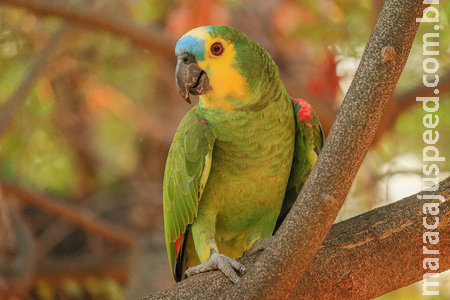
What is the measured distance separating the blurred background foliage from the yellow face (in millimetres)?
815

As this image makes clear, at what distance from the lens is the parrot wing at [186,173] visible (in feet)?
5.46

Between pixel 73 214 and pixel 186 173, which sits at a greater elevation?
pixel 73 214

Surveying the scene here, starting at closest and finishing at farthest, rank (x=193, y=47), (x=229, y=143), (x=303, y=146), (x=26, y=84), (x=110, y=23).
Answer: (x=193, y=47), (x=229, y=143), (x=303, y=146), (x=110, y=23), (x=26, y=84)

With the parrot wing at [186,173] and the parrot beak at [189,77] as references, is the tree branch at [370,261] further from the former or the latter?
the parrot beak at [189,77]

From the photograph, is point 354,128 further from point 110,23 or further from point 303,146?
point 110,23

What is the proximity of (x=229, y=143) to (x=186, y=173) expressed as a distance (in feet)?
0.53

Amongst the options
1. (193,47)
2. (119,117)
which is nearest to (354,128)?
(193,47)

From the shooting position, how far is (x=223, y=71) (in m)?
1.62

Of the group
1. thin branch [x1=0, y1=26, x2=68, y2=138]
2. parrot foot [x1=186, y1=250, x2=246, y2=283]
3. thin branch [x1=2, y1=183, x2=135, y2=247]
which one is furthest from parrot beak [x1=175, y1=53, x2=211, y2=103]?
thin branch [x1=2, y1=183, x2=135, y2=247]

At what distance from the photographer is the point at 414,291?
2.21m

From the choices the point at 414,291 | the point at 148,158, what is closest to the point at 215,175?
the point at 414,291

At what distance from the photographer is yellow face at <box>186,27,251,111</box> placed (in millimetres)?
1606

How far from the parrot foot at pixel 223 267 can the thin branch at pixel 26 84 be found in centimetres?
153

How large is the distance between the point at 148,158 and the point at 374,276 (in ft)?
8.79
